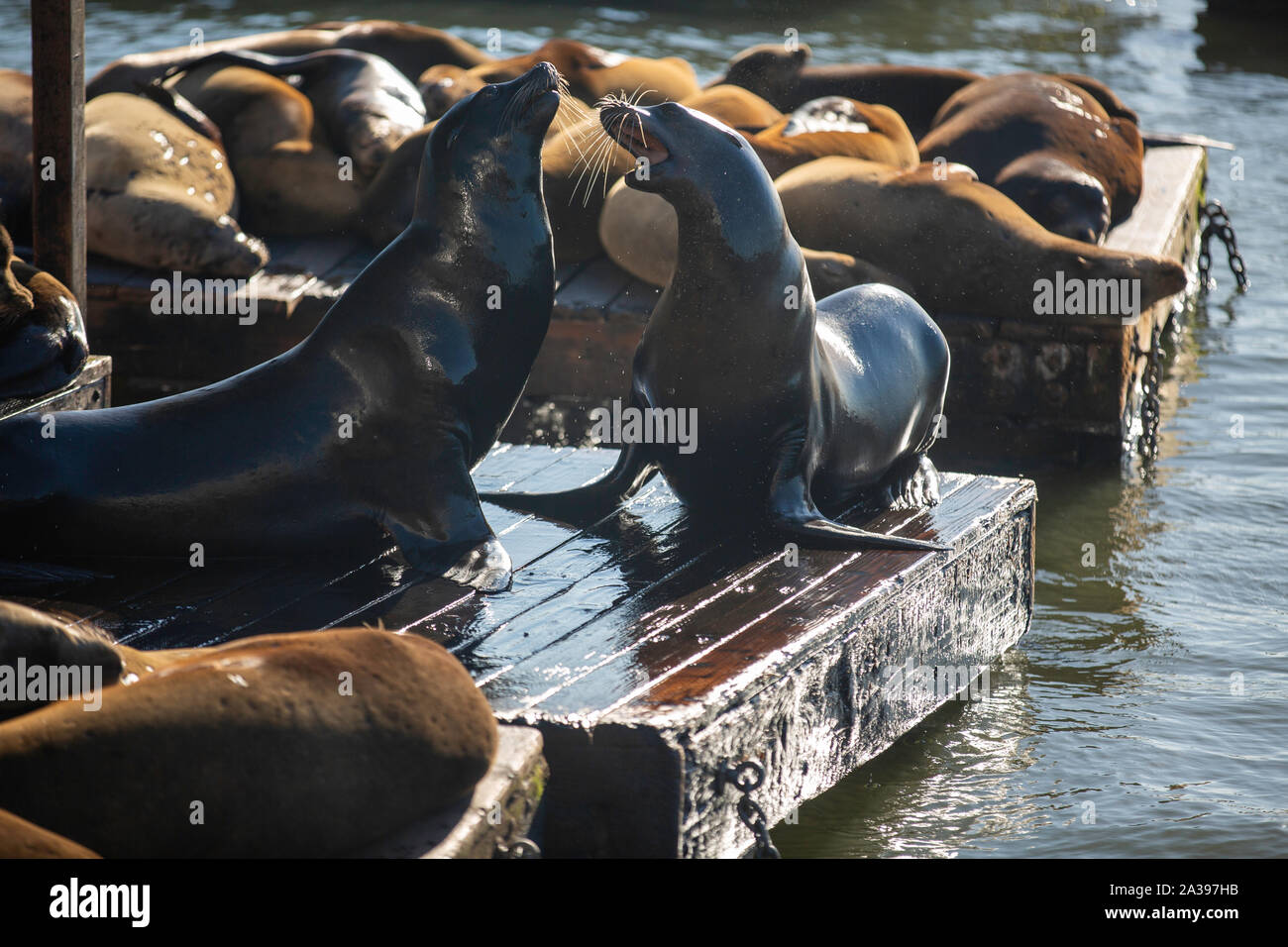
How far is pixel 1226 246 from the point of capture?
10070mm

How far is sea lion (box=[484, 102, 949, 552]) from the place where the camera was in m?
4.16

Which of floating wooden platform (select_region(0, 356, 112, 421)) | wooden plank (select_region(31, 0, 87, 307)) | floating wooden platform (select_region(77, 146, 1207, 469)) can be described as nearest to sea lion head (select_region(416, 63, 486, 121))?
floating wooden platform (select_region(77, 146, 1207, 469))

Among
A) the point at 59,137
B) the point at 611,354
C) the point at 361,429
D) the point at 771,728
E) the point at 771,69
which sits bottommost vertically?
the point at 611,354

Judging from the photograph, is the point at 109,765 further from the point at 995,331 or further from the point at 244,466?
the point at 995,331

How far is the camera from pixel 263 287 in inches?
288

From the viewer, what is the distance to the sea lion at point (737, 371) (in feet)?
13.7

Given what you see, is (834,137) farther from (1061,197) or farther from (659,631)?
(659,631)

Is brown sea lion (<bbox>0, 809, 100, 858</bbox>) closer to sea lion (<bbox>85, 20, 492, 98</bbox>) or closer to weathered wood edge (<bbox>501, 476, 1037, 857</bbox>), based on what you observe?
weathered wood edge (<bbox>501, 476, 1037, 857</bbox>)

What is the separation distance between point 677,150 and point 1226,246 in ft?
22.7

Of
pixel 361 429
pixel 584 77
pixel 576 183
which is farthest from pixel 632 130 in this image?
pixel 584 77

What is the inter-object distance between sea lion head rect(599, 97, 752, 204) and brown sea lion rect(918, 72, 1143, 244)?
394cm

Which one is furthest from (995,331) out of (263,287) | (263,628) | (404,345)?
(263,628)
